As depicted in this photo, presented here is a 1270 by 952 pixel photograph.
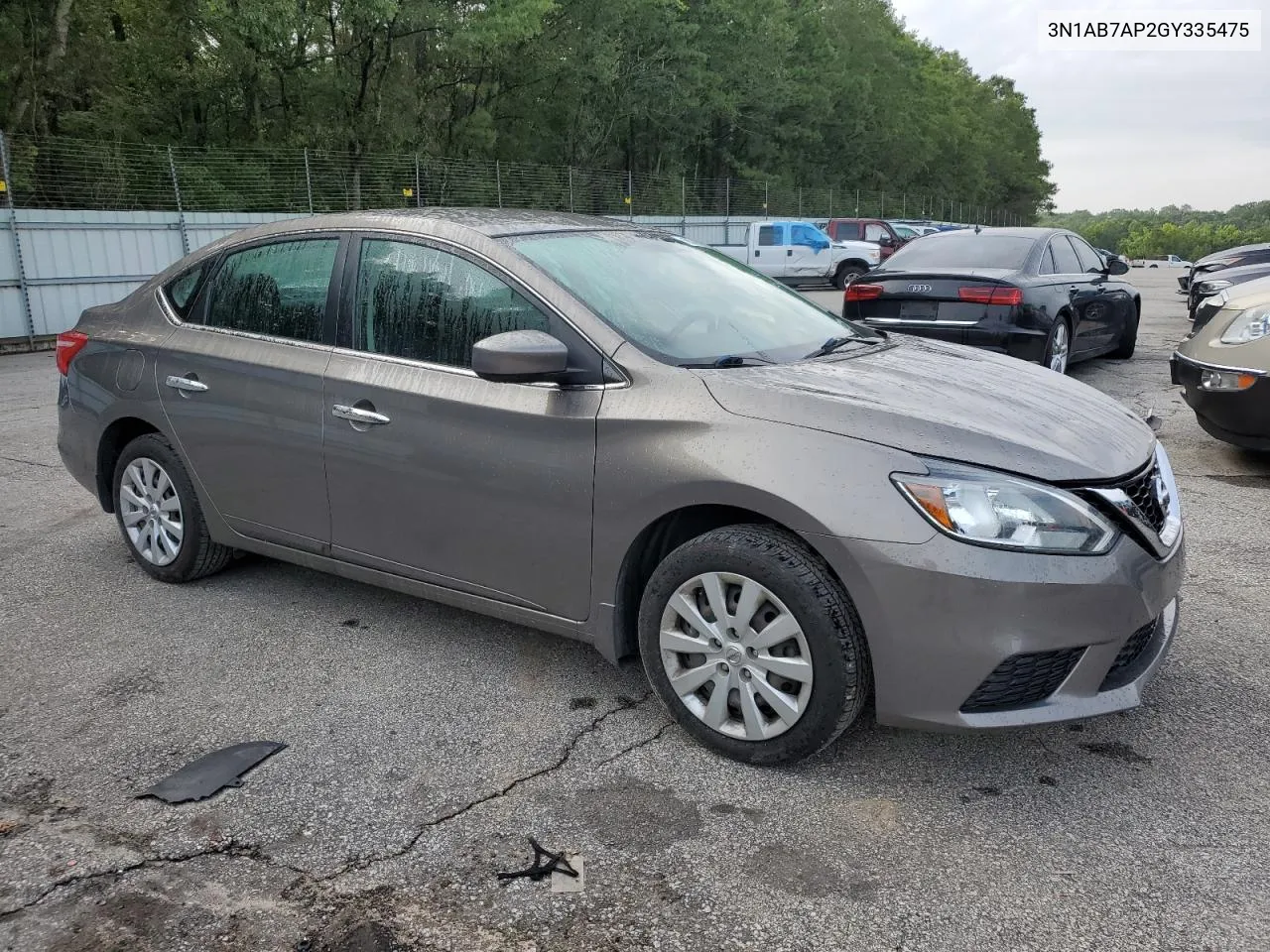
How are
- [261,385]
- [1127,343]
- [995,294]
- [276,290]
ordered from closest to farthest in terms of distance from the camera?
[261,385], [276,290], [995,294], [1127,343]

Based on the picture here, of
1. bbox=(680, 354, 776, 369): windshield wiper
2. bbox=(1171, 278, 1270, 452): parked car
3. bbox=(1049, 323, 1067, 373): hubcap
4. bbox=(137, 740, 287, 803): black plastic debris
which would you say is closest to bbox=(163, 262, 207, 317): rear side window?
bbox=(137, 740, 287, 803): black plastic debris

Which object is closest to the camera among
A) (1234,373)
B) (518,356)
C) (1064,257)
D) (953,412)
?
(953,412)

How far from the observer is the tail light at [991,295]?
27.1 ft

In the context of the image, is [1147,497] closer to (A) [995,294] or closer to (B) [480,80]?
(A) [995,294]

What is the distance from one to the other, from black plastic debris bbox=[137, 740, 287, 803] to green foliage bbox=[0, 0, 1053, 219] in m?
17.4

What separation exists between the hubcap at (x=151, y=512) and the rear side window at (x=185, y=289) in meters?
0.67

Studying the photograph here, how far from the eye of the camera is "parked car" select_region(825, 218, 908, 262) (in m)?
27.4

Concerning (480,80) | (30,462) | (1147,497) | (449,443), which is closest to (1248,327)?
(1147,497)

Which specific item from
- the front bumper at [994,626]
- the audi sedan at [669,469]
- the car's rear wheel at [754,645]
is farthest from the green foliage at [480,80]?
the front bumper at [994,626]

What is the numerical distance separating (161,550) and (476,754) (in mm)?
2204

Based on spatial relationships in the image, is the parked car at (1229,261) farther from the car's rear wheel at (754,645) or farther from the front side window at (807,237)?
the car's rear wheel at (754,645)

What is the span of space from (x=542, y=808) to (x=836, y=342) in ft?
6.44

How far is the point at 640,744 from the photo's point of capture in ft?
10.5

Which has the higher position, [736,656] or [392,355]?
[392,355]
